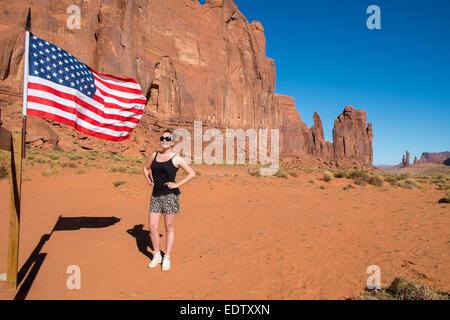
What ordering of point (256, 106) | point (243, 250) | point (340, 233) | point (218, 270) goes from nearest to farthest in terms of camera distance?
point (218, 270) → point (243, 250) → point (340, 233) → point (256, 106)

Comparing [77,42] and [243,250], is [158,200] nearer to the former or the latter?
[243,250]

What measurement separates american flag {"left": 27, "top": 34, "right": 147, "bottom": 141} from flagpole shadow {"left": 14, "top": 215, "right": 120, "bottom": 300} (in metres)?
2.41

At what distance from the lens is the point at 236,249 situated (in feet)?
18.2

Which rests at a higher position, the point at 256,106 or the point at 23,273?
the point at 256,106

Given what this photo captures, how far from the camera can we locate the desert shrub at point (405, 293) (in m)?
3.42

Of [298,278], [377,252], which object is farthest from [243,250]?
[377,252]

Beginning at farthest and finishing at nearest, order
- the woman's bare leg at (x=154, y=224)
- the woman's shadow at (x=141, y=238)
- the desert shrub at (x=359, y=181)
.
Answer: the desert shrub at (x=359, y=181), the woman's shadow at (x=141, y=238), the woman's bare leg at (x=154, y=224)

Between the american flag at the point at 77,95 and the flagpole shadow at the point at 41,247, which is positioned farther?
the american flag at the point at 77,95

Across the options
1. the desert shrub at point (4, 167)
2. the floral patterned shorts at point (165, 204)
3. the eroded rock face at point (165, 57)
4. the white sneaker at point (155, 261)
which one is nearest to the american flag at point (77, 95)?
the floral patterned shorts at point (165, 204)

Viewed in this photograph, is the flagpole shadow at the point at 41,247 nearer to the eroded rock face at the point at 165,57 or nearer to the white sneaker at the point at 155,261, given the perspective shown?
the white sneaker at the point at 155,261

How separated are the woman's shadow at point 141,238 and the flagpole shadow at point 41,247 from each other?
875mm

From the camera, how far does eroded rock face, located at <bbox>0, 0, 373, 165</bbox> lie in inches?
1184

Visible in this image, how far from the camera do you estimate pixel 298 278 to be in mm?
4156

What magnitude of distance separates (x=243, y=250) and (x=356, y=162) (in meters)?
112
